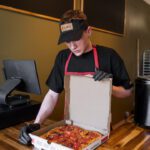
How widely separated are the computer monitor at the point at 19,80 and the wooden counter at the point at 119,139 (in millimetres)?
234

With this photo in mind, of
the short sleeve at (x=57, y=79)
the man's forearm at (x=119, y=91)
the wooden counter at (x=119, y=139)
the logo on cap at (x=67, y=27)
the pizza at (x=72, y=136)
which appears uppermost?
the logo on cap at (x=67, y=27)

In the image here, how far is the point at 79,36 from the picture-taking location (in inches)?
47.6

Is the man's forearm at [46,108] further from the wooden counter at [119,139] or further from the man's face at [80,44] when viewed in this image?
the man's face at [80,44]

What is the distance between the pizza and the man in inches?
6.8


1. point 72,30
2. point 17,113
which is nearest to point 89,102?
point 72,30

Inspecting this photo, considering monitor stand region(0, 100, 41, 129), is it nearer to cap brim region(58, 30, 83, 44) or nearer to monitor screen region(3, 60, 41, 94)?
monitor screen region(3, 60, 41, 94)

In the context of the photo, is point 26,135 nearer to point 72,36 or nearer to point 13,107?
point 13,107

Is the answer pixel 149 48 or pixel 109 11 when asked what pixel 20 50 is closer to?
pixel 109 11

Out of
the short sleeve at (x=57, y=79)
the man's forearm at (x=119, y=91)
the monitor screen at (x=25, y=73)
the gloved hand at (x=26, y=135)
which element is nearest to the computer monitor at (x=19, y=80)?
the monitor screen at (x=25, y=73)

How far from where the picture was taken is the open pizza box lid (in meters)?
1.03

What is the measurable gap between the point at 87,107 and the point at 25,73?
528mm

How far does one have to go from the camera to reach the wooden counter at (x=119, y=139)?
3.28 feet

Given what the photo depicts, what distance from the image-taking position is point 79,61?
1.40m

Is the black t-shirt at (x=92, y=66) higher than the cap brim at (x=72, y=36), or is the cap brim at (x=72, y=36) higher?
the cap brim at (x=72, y=36)
